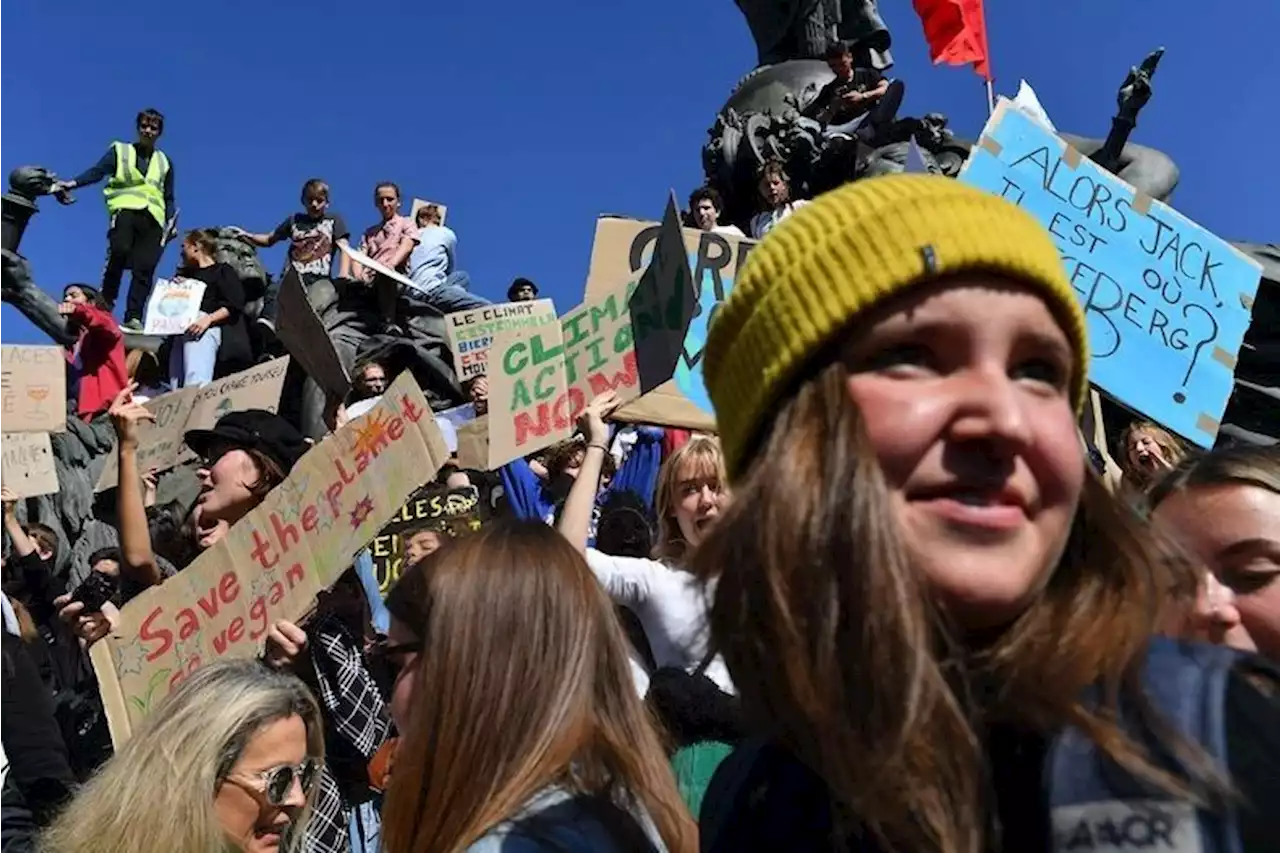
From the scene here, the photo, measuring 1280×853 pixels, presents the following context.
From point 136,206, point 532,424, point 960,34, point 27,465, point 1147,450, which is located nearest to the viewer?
point 1147,450

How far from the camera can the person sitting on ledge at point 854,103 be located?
12609 millimetres

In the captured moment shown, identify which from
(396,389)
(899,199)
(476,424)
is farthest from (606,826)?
(476,424)

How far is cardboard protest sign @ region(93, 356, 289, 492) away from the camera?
325 inches

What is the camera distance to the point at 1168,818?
0.96 metres

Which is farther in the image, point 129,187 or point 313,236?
point 129,187

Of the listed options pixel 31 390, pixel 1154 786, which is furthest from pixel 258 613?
pixel 31 390

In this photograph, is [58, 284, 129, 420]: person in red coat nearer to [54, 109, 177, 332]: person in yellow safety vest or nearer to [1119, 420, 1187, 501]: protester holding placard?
[54, 109, 177, 332]: person in yellow safety vest

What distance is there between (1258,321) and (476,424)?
194 inches

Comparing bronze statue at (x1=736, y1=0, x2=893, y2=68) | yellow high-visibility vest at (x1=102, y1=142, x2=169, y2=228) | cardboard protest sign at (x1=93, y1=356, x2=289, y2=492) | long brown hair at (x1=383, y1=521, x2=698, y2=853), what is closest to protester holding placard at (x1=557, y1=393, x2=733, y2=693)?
Result: long brown hair at (x1=383, y1=521, x2=698, y2=853)

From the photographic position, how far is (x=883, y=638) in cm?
117

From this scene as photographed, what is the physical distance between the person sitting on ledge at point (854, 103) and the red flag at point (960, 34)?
0.61 m

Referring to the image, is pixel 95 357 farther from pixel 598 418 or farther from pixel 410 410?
pixel 598 418

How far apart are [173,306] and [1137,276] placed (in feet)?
27.8

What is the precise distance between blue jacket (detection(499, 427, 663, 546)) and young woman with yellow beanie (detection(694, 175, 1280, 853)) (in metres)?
4.43
